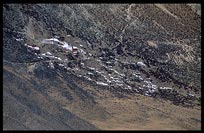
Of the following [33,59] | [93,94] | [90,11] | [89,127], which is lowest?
[89,127]

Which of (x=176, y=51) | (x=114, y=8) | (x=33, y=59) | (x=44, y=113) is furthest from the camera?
(x=44, y=113)

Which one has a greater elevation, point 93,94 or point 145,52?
point 145,52

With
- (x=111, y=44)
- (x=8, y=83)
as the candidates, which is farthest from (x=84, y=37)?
(x=8, y=83)

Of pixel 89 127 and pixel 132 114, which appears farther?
pixel 89 127

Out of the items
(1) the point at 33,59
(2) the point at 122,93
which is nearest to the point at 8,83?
(1) the point at 33,59

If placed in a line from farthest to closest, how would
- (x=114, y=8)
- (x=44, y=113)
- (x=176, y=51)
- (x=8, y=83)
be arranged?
(x=44, y=113), (x=8, y=83), (x=176, y=51), (x=114, y=8)

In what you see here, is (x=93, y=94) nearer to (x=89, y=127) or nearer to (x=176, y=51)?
(x=89, y=127)
